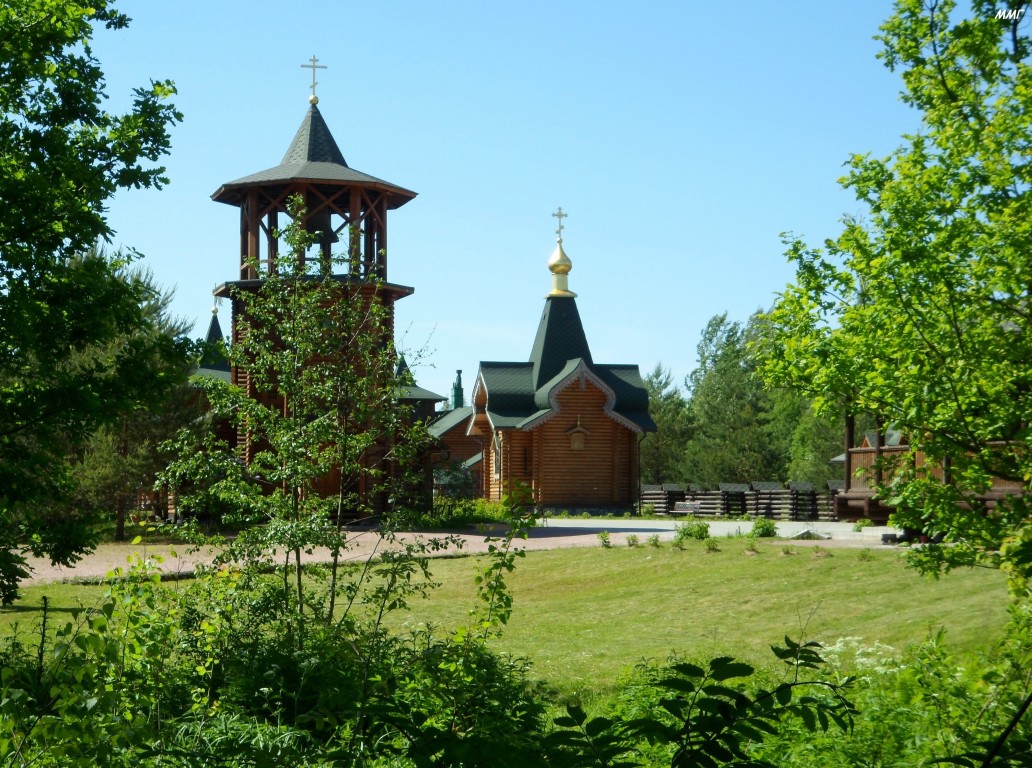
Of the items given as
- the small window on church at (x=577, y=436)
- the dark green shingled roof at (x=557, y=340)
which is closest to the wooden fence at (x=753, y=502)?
the small window on church at (x=577, y=436)

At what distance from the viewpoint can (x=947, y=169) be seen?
30.6 ft

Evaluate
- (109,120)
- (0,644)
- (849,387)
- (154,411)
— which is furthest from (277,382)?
(849,387)

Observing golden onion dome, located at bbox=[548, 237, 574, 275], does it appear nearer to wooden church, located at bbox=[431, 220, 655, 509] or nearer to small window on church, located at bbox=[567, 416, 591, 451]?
wooden church, located at bbox=[431, 220, 655, 509]

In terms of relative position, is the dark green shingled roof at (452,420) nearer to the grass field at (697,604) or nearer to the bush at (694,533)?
the bush at (694,533)

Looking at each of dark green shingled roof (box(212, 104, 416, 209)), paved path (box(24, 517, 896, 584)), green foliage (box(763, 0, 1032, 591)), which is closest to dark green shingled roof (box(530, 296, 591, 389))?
paved path (box(24, 517, 896, 584))

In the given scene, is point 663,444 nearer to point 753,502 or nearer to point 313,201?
point 753,502

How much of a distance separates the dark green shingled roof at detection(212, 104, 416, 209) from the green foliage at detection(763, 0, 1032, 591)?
18.3 m

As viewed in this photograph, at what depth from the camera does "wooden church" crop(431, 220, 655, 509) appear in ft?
139

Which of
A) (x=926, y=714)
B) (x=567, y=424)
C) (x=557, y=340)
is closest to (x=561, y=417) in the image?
(x=567, y=424)

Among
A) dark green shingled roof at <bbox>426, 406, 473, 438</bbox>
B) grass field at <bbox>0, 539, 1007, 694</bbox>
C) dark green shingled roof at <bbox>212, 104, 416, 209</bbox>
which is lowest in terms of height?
grass field at <bbox>0, 539, 1007, 694</bbox>

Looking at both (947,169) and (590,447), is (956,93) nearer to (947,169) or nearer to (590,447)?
(947,169)

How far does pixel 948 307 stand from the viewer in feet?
29.9

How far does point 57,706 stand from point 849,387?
752 cm

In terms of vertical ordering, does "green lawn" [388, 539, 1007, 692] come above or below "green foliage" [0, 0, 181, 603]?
below
